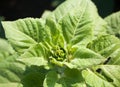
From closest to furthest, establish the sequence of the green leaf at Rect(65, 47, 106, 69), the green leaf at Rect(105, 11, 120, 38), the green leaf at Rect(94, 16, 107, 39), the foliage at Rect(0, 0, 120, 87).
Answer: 1. the green leaf at Rect(65, 47, 106, 69)
2. the foliage at Rect(0, 0, 120, 87)
3. the green leaf at Rect(94, 16, 107, 39)
4. the green leaf at Rect(105, 11, 120, 38)

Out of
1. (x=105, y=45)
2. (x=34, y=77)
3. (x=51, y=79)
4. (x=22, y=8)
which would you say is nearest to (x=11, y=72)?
(x=34, y=77)

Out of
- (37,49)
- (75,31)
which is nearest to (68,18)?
(75,31)

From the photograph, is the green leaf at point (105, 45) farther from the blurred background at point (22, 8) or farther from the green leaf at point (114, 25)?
the blurred background at point (22, 8)

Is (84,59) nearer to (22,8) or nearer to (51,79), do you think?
(51,79)

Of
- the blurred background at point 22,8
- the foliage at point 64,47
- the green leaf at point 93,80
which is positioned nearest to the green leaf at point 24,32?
the foliage at point 64,47

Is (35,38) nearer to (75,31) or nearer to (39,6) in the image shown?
(75,31)

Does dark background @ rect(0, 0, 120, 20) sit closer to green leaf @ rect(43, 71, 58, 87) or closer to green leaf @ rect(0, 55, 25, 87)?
green leaf @ rect(0, 55, 25, 87)

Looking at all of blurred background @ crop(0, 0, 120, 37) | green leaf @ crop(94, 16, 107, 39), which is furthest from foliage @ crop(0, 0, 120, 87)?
blurred background @ crop(0, 0, 120, 37)
